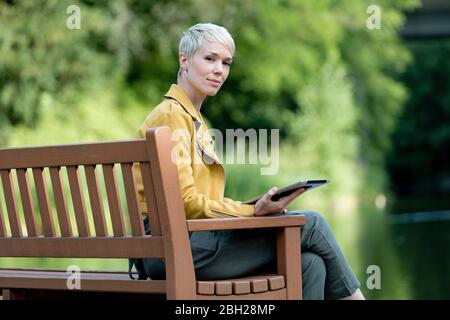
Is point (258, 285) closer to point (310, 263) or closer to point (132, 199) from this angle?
point (310, 263)

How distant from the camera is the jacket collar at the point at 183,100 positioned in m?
4.11

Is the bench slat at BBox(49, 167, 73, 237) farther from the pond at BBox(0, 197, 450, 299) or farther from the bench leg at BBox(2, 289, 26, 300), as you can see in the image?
the pond at BBox(0, 197, 450, 299)

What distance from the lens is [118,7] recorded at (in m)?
19.6

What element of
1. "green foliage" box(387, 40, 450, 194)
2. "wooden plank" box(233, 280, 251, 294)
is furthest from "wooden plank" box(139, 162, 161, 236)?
"green foliage" box(387, 40, 450, 194)

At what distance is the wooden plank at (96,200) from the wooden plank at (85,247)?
1.6 inches

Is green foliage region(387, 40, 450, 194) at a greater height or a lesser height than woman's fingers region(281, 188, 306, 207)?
greater

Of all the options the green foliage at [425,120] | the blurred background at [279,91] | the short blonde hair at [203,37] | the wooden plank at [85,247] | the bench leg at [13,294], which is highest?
the green foliage at [425,120]

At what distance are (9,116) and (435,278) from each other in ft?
35.5

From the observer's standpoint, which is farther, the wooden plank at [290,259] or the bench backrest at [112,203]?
the wooden plank at [290,259]

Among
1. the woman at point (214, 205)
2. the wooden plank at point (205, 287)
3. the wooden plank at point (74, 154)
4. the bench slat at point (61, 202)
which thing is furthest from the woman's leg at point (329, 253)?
the bench slat at point (61, 202)

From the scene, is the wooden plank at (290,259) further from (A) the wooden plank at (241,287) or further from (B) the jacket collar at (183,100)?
(B) the jacket collar at (183,100)

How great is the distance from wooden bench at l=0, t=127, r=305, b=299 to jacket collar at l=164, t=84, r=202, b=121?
44cm

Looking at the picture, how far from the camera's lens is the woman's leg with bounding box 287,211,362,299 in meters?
4.02
